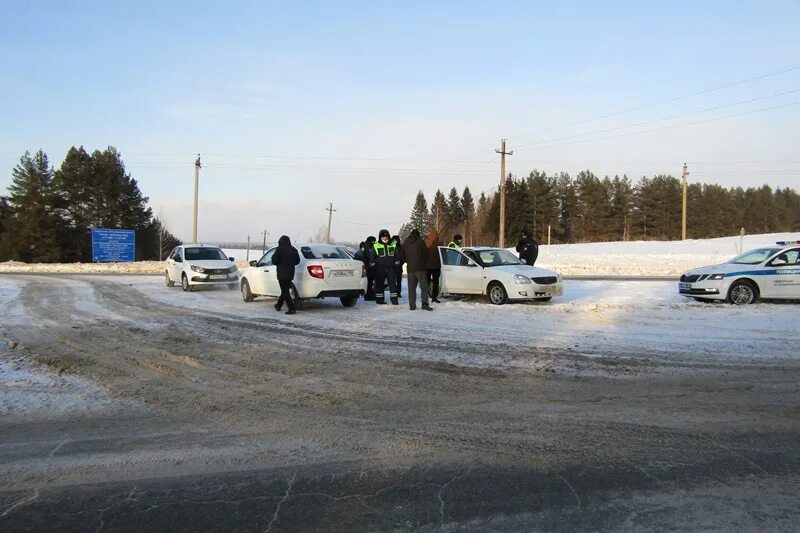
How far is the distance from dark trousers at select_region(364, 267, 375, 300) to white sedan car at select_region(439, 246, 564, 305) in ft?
6.16

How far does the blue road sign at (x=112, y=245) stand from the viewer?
135ft

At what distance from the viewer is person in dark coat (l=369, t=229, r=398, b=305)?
13914mm

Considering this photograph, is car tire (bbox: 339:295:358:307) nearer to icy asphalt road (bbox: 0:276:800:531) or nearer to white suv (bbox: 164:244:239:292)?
icy asphalt road (bbox: 0:276:800:531)

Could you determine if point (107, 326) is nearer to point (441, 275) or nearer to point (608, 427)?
point (441, 275)

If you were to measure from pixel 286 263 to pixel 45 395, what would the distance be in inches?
257

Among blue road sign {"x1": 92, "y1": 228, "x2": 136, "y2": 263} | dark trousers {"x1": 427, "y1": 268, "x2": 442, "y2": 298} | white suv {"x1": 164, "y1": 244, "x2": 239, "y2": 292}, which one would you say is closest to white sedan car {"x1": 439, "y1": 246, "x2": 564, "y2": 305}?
dark trousers {"x1": 427, "y1": 268, "x2": 442, "y2": 298}

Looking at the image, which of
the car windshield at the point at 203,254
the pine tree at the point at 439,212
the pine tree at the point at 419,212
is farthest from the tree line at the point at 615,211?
the car windshield at the point at 203,254

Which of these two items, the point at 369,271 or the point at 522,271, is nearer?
the point at 522,271

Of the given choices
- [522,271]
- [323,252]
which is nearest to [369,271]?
[323,252]

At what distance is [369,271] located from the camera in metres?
14.6

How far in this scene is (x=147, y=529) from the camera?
3176 mm

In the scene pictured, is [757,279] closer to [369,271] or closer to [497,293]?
[497,293]

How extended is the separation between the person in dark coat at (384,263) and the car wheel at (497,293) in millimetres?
2405

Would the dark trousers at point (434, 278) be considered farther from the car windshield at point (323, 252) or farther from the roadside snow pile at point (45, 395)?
the roadside snow pile at point (45, 395)
